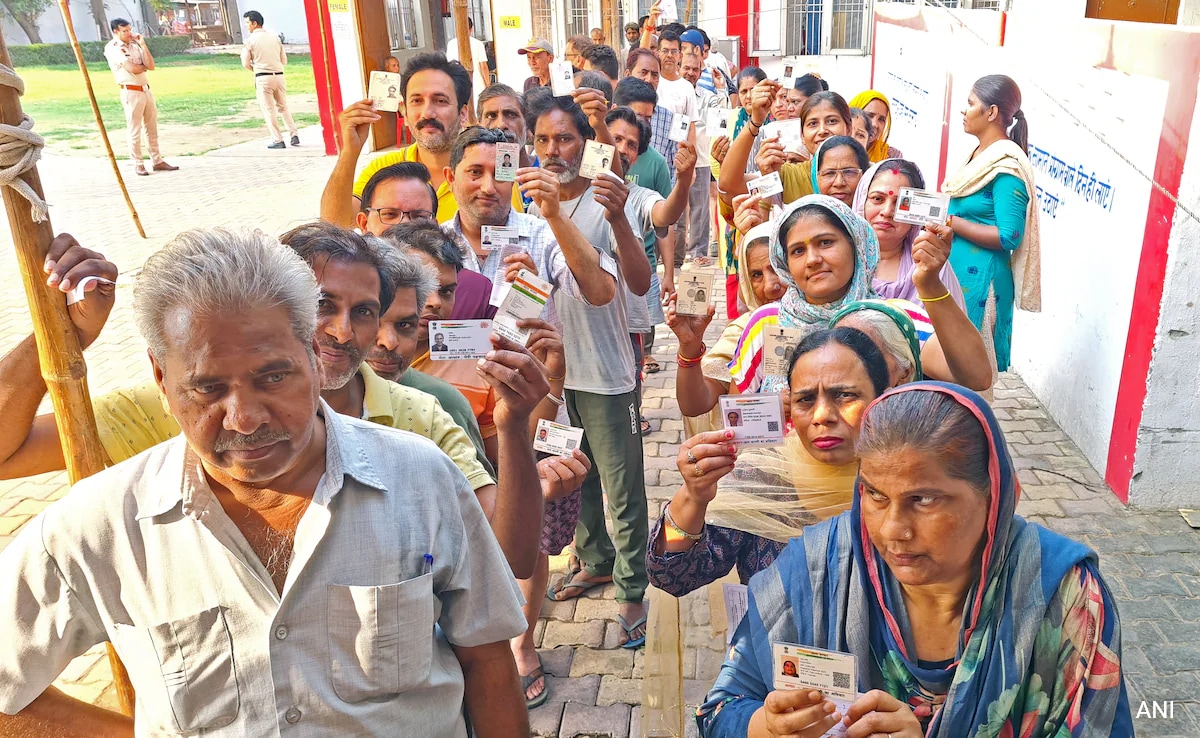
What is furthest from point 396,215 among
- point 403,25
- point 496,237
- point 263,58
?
point 403,25

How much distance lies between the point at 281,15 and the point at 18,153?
37909 mm

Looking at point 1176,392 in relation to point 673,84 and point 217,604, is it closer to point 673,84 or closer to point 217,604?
point 217,604

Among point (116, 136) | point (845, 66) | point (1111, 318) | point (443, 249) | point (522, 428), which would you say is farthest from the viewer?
point (116, 136)

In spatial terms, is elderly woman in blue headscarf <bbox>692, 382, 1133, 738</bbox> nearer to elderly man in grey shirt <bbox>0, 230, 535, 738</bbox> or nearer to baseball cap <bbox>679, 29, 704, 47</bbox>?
elderly man in grey shirt <bbox>0, 230, 535, 738</bbox>

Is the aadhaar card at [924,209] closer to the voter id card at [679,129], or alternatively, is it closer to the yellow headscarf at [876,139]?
the yellow headscarf at [876,139]

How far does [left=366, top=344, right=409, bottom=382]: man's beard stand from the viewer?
2872 millimetres

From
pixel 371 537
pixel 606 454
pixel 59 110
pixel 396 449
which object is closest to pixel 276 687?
pixel 371 537

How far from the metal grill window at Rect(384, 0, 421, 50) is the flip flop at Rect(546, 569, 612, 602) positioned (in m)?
18.1

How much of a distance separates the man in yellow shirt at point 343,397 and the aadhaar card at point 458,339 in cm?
28

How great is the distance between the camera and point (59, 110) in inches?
1048

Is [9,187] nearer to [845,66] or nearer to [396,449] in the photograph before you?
[396,449]

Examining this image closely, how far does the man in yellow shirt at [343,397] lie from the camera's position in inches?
91.2

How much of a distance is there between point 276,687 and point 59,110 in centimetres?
3010

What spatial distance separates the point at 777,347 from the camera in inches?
124
